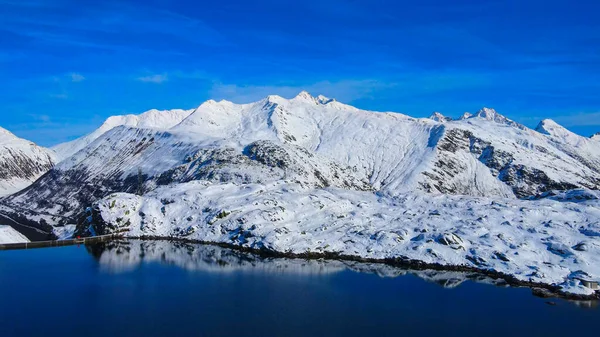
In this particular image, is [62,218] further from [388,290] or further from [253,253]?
[388,290]

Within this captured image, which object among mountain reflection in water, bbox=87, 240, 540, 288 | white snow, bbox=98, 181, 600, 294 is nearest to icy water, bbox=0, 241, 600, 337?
mountain reflection in water, bbox=87, 240, 540, 288

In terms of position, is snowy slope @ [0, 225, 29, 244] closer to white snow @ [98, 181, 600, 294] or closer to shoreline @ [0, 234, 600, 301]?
shoreline @ [0, 234, 600, 301]

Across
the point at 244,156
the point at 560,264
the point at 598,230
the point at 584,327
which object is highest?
the point at 244,156

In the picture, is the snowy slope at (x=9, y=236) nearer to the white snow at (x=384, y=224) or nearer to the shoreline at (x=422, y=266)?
the white snow at (x=384, y=224)

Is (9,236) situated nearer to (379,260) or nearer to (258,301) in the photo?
(258,301)

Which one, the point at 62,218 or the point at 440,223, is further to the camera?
the point at 62,218

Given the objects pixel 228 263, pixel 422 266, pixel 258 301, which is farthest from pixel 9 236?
pixel 422 266

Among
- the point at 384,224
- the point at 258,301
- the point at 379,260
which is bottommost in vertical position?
the point at 258,301

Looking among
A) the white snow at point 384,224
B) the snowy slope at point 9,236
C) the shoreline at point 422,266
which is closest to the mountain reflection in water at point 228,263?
the shoreline at point 422,266

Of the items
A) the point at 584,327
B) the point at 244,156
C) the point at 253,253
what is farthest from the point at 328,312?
the point at 244,156
